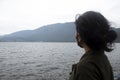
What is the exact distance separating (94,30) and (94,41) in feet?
0.41

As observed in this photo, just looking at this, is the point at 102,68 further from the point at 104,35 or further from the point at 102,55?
the point at 104,35

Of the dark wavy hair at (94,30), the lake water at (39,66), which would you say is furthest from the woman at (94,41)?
the lake water at (39,66)

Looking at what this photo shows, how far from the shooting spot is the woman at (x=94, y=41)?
7.98ft

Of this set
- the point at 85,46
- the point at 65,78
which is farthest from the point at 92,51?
the point at 65,78

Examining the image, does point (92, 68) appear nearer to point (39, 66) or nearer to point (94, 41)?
point (94, 41)

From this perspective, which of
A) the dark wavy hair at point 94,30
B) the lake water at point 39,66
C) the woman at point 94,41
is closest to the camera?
the woman at point 94,41

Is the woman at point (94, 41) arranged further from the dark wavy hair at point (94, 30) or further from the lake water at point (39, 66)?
the lake water at point (39, 66)

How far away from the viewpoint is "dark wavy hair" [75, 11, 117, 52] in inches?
101

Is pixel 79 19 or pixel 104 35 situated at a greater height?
pixel 79 19

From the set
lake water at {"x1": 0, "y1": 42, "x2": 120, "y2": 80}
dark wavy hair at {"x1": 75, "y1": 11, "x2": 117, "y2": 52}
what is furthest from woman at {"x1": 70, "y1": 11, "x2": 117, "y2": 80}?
lake water at {"x1": 0, "y1": 42, "x2": 120, "y2": 80}

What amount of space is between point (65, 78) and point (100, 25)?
22295 millimetres

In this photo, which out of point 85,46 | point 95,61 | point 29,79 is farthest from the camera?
point 29,79

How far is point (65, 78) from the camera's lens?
24484 millimetres

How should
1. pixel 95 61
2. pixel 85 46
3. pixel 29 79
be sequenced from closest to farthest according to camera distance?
pixel 95 61, pixel 85 46, pixel 29 79
